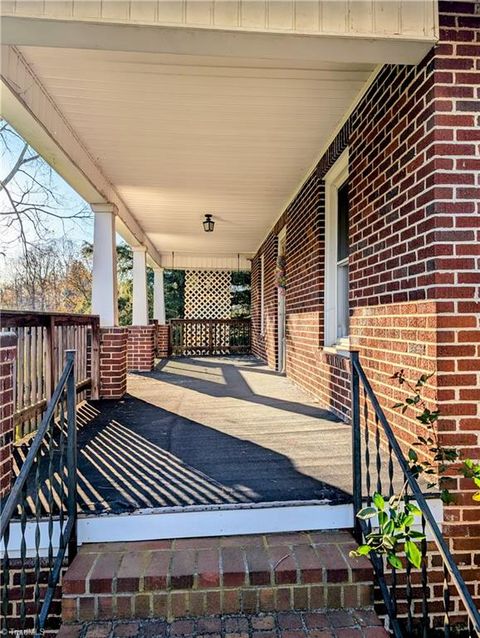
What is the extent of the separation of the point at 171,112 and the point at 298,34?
61.3 inches

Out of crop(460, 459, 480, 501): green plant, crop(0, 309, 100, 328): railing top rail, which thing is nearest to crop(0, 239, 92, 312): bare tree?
crop(0, 309, 100, 328): railing top rail

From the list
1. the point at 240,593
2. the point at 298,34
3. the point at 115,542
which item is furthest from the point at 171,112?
the point at 240,593

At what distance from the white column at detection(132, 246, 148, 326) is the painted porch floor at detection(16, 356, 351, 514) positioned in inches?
125

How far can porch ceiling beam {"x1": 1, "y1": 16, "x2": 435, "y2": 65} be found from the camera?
199 cm

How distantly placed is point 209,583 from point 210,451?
42.9 inches

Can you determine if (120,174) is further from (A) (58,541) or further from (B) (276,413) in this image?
(A) (58,541)

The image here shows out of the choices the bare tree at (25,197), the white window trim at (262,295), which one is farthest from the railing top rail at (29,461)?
the bare tree at (25,197)

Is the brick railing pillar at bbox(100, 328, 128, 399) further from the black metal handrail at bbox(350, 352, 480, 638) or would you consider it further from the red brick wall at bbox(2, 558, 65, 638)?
the black metal handrail at bbox(350, 352, 480, 638)

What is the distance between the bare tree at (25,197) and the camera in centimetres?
963

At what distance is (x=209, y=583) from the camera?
5.71ft

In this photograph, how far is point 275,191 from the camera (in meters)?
5.52

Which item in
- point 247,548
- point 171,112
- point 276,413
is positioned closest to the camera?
point 247,548

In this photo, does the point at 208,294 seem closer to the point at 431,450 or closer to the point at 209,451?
the point at 209,451

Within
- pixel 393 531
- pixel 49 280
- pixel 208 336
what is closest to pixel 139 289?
pixel 208 336
